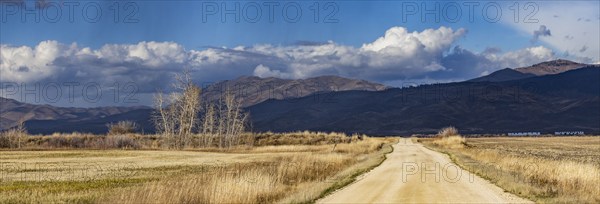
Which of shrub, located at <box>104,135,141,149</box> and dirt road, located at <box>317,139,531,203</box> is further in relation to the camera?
shrub, located at <box>104,135,141,149</box>

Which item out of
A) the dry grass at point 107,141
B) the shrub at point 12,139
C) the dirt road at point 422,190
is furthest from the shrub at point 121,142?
the dirt road at point 422,190

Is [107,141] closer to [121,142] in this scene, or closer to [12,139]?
[121,142]

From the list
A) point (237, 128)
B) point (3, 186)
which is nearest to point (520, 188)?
point (3, 186)

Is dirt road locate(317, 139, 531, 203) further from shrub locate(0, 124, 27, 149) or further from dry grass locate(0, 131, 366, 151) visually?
shrub locate(0, 124, 27, 149)

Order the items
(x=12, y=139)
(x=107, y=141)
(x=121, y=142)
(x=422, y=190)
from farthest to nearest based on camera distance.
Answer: (x=121, y=142)
(x=107, y=141)
(x=12, y=139)
(x=422, y=190)

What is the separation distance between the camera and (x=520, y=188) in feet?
82.6

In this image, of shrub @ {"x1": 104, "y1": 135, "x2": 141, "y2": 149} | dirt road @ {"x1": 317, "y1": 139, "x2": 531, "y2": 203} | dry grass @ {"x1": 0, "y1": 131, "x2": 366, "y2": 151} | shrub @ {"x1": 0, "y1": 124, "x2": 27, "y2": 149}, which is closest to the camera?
dirt road @ {"x1": 317, "y1": 139, "x2": 531, "y2": 203}

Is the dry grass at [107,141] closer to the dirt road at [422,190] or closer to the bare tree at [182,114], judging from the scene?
the bare tree at [182,114]

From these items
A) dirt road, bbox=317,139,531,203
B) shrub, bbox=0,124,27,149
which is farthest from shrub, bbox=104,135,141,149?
dirt road, bbox=317,139,531,203

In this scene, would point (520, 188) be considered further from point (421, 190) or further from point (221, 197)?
point (221, 197)

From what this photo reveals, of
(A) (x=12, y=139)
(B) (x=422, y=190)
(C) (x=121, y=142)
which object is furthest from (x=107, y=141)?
(B) (x=422, y=190)

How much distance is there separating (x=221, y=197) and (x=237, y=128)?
89.0m

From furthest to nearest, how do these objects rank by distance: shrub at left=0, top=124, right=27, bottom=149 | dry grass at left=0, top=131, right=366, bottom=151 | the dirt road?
dry grass at left=0, top=131, right=366, bottom=151
shrub at left=0, top=124, right=27, bottom=149
the dirt road

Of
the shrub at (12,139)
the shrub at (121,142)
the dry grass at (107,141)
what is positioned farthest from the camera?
the shrub at (121,142)
